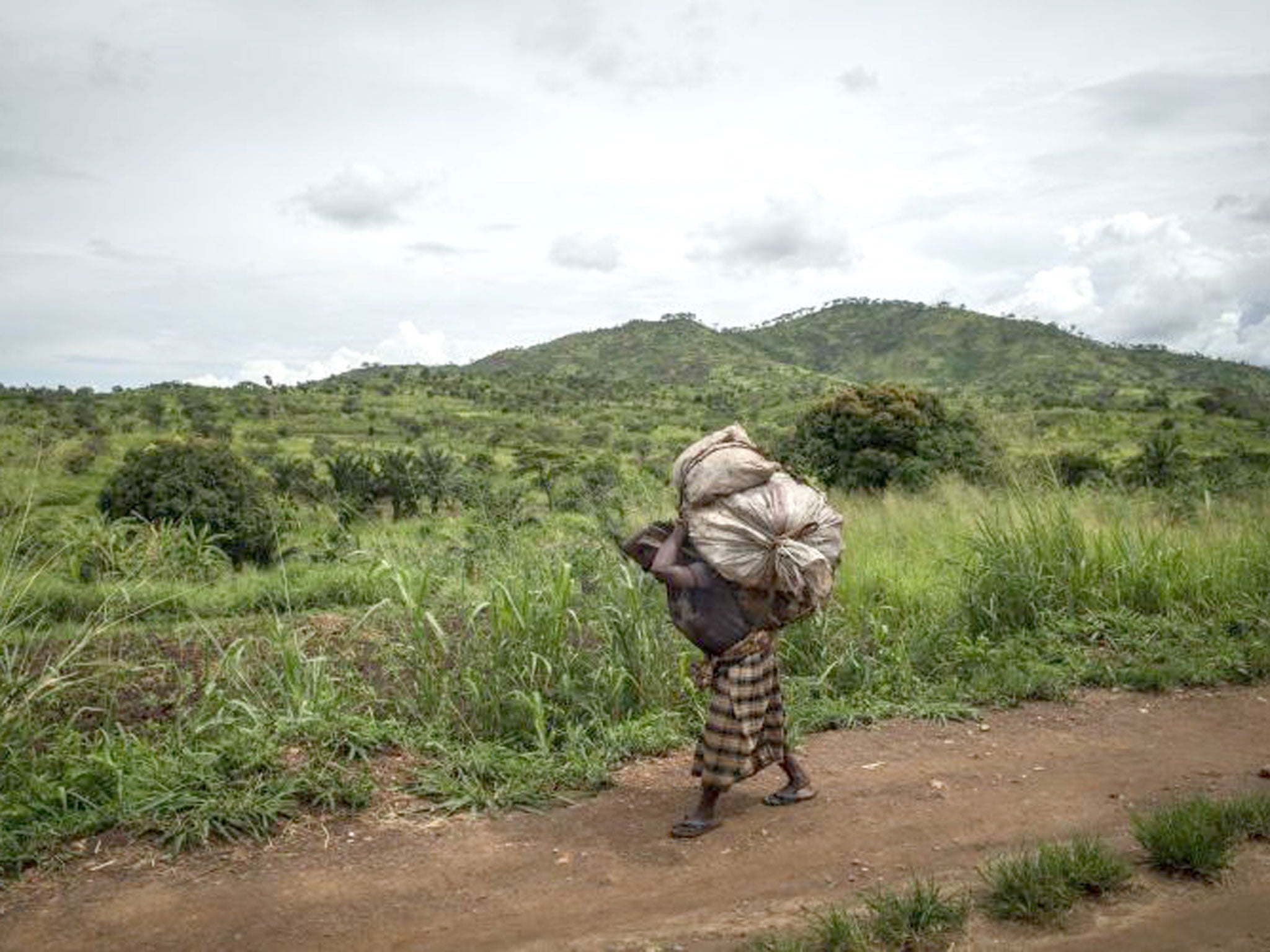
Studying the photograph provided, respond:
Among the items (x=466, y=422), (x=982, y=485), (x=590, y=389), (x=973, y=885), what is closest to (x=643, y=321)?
(x=590, y=389)

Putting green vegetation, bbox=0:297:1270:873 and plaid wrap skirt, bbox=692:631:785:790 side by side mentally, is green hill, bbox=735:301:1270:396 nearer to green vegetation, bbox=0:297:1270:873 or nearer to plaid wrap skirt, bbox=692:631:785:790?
green vegetation, bbox=0:297:1270:873

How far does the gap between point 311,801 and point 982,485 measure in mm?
8196

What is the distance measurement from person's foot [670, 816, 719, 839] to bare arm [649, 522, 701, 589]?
3.14ft

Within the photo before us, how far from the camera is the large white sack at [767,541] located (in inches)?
156

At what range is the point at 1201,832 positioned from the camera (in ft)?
11.7

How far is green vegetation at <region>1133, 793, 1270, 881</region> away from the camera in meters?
3.49

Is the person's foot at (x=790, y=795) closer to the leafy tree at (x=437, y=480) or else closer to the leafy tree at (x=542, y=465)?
the leafy tree at (x=437, y=480)

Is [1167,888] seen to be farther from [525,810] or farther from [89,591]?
[89,591]

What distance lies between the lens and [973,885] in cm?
354

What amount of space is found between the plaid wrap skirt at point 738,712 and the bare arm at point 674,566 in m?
0.35

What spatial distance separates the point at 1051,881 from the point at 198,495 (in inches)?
509

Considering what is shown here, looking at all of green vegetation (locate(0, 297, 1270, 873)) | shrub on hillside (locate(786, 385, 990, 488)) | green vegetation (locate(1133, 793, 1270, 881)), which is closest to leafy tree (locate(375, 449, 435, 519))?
green vegetation (locate(0, 297, 1270, 873))

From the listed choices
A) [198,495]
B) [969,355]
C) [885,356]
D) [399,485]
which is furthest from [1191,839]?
[885,356]

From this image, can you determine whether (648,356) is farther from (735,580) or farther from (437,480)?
(735,580)
